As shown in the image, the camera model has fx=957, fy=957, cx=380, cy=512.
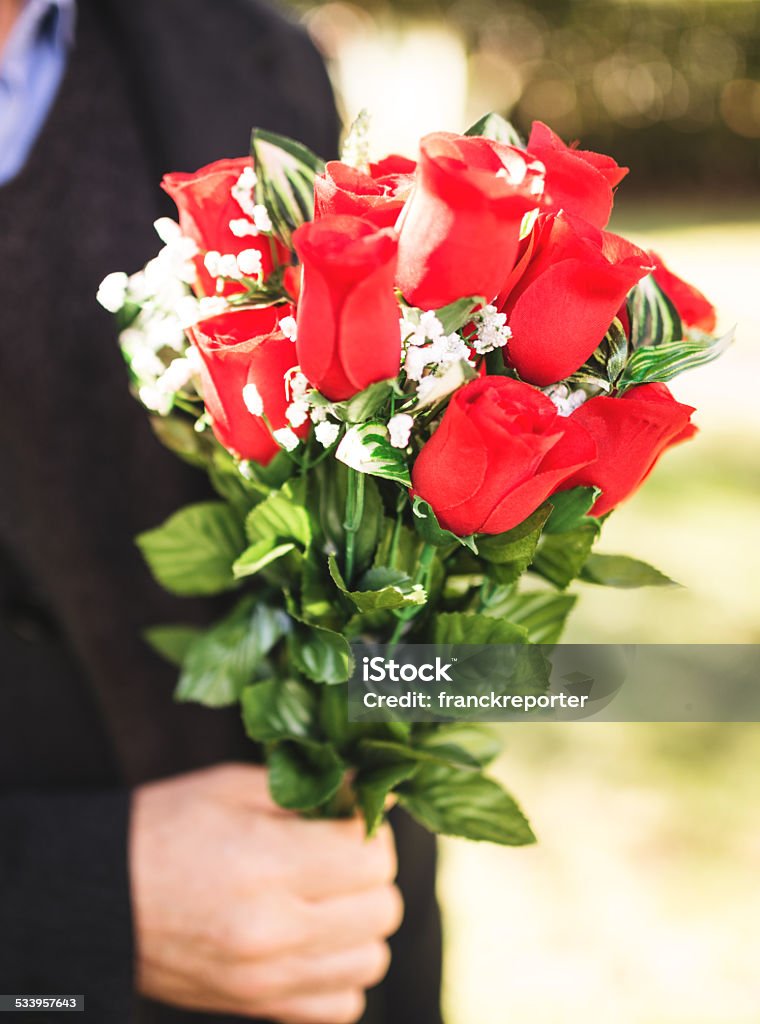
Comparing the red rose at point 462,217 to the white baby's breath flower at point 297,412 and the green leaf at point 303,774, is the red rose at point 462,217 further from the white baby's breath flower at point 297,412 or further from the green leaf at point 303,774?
the green leaf at point 303,774

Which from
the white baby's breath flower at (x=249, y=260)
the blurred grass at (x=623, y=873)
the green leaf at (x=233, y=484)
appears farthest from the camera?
the blurred grass at (x=623, y=873)

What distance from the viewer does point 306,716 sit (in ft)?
2.64

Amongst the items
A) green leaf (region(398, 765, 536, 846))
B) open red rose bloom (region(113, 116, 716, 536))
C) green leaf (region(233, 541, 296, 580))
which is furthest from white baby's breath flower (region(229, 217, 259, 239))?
green leaf (region(398, 765, 536, 846))

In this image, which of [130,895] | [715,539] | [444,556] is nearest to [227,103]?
[444,556]

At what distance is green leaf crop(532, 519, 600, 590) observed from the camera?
0.66 metres

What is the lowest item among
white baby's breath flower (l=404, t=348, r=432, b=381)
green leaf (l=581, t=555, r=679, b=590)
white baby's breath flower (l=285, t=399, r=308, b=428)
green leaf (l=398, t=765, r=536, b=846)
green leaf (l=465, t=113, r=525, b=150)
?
green leaf (l=398, t=765, r=536, b=846)

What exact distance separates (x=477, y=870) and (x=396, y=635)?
72.1 inches

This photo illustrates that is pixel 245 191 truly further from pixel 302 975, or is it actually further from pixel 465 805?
pixel 302 975

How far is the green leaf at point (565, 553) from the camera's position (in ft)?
2.16

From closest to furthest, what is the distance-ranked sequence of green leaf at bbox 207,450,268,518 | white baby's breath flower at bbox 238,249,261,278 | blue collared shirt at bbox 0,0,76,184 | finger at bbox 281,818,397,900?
1. white baby's breath flower at bbox 238,249,261,278
2. green leaf at bbox 207,450,268,518
3. finger at bbox 281,818,397,900
4. blue collared shirt at bbox 0,0,76,184

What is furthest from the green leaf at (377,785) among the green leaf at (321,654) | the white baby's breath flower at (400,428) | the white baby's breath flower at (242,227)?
the white baby's breath flower at (242,227)

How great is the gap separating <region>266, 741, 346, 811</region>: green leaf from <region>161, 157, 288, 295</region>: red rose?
377 millimetres

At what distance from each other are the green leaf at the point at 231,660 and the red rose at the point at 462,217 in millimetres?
324

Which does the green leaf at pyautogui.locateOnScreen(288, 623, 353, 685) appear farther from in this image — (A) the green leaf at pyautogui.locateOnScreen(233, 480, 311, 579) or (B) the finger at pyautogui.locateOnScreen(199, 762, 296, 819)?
(B) the finger at pyautogui.locateOnScreen(199, 762, 296, 819)
